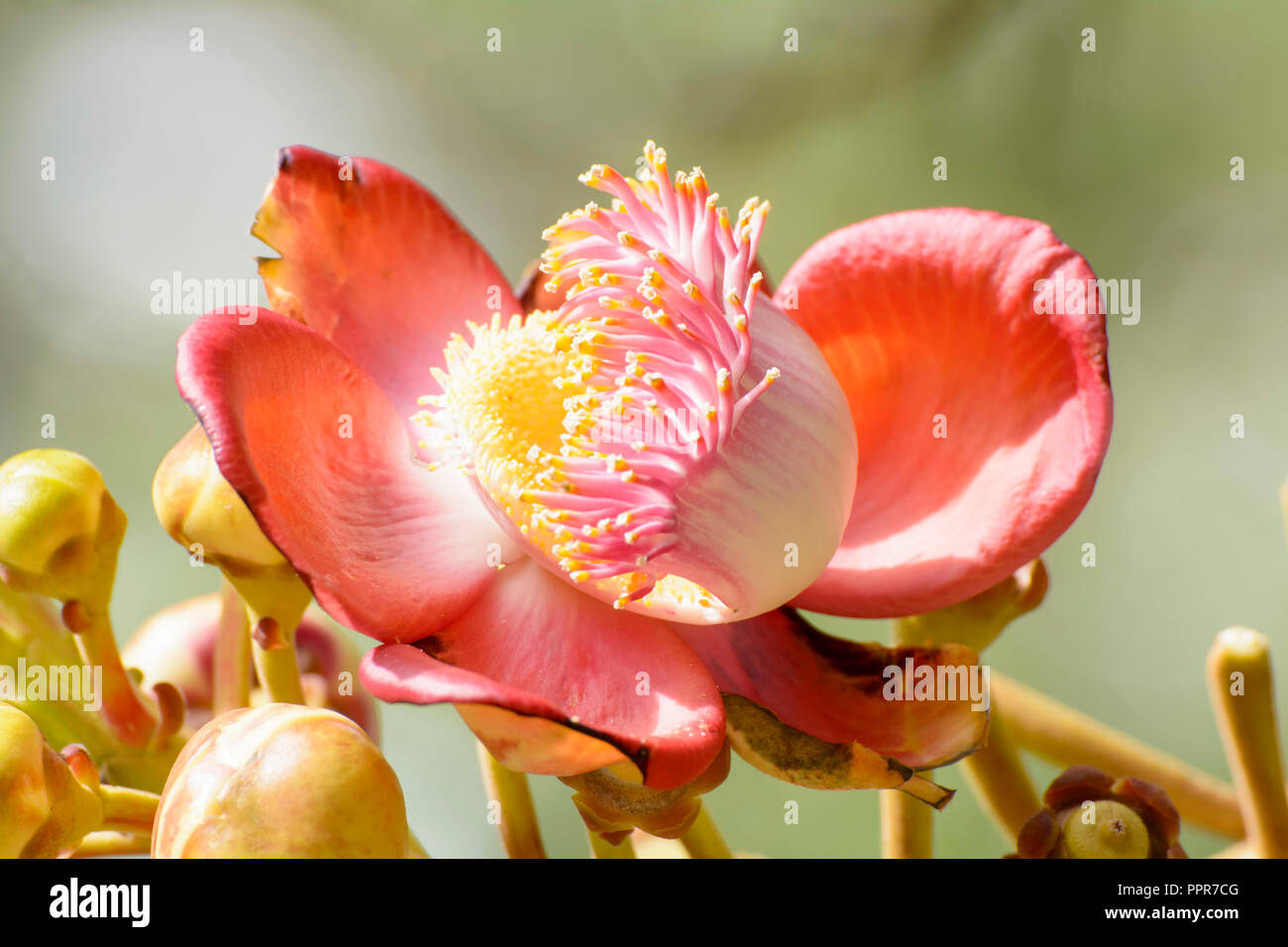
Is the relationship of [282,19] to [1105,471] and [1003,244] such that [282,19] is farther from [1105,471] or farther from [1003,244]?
[1003,244]

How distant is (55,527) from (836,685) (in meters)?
0.46

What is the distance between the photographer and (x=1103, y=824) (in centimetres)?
66

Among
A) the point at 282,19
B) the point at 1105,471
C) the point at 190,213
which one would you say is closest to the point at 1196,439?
the point at 1105,471

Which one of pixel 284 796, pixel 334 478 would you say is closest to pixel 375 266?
pixel 334 478

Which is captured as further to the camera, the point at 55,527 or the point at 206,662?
the point at 206,662

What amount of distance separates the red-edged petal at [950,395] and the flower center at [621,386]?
10 centimetres

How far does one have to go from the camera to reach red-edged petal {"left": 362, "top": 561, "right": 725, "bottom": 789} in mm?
563

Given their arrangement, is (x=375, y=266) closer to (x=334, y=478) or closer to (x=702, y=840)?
(x=334, y=478)

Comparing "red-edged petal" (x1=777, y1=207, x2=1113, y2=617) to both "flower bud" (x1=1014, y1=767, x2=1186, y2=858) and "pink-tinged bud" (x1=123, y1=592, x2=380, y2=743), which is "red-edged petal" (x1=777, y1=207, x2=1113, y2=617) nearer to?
"flower bud" (x1=1014, y1=767, x2=1186, y2=858)

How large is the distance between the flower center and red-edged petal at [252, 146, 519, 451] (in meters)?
0.09

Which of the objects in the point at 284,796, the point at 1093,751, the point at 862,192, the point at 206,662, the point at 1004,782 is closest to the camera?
the point at 284,796

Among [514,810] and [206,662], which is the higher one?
[206,662]

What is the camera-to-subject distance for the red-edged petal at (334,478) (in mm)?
599

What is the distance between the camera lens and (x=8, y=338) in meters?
2.97
